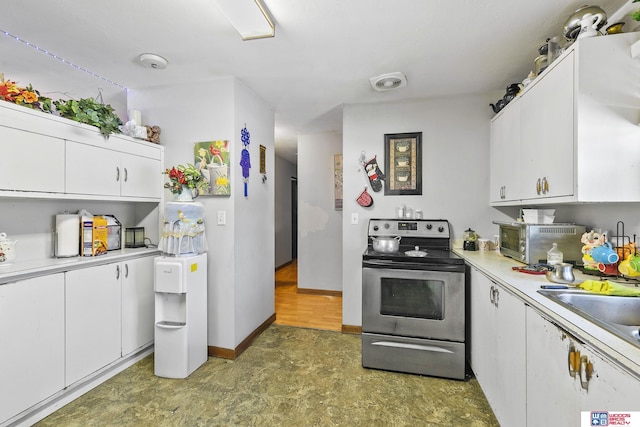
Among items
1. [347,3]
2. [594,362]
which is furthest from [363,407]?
[347,3]

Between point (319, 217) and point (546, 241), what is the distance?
2928 millimetres

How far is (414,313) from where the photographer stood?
221 centimetres

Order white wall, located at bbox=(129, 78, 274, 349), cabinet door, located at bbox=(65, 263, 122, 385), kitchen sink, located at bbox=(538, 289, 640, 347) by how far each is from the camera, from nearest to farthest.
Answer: kitchen sink, located at bbox=(538, 289, 640, 347), cabinet door, located at bbox=(65, 263, 122, 385), white wall, located at bbox=(129, 78, 274, 349)

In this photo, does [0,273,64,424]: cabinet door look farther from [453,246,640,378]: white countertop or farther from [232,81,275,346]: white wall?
[453,246,640,378]: white countertop

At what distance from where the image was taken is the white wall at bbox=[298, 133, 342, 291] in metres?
4.28

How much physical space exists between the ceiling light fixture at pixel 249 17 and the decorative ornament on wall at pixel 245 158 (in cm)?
91

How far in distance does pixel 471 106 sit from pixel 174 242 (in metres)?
2.92

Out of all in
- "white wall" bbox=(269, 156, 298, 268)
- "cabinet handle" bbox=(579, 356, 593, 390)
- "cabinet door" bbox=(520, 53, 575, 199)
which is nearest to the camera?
"cabinet handle" bbox=(579, 356, 593, 390)

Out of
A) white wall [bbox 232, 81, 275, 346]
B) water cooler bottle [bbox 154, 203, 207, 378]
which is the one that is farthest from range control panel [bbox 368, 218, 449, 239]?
water cooler bottle [bbox 154, 203, 207, 378]

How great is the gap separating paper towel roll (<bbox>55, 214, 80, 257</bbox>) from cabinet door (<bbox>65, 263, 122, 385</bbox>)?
0.27m

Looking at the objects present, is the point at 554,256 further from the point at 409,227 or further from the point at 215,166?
the point at 215,166

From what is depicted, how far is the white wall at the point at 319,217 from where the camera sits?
14.0 feet

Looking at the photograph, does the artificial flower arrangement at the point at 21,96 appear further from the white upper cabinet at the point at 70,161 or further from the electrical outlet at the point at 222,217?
the electrical outlet at the point at 222,217

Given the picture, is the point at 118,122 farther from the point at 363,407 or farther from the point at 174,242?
the point at 363,407
